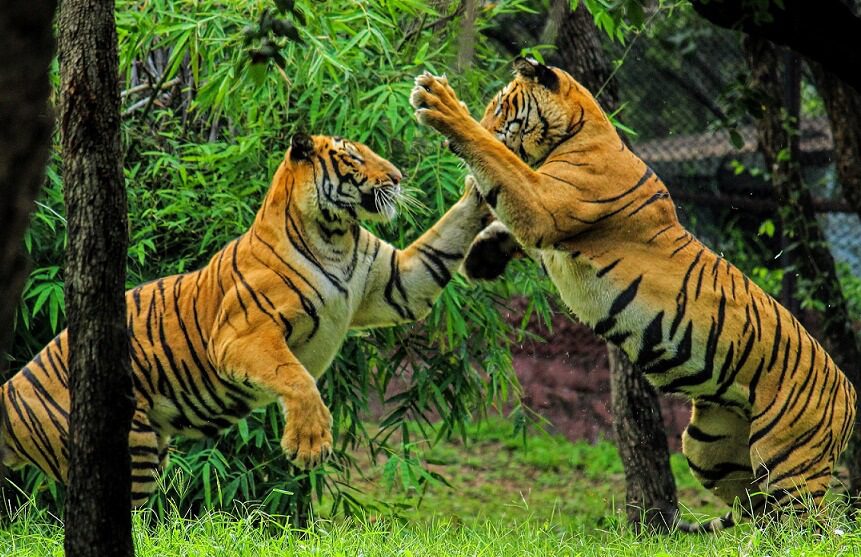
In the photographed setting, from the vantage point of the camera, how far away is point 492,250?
4.18 metres

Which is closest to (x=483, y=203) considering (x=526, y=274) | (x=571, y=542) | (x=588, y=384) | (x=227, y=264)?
(x=227, y=264)

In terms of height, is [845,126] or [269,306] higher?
[845,126]

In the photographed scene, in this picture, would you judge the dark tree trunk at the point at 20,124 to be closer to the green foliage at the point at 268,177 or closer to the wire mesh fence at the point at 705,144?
the green foliage at the point at 268,177

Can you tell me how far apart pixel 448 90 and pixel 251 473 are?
247 centimetres

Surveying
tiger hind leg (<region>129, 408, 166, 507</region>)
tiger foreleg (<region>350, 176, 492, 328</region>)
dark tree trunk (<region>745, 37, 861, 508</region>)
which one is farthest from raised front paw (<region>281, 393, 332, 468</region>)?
dark tree trunk (<region>745, 37, 861, 508</region>)

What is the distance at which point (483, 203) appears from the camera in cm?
417

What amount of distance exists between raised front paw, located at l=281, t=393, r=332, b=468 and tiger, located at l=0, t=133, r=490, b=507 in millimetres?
105

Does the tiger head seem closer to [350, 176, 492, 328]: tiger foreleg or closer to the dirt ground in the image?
[350, 176, 492, 328]: tiger foreleg

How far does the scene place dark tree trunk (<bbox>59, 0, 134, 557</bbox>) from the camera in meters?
2.67

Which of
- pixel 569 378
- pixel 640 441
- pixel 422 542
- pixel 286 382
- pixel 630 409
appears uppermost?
pixel 286 382

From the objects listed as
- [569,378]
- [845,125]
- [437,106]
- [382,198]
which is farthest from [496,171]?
[569,378]

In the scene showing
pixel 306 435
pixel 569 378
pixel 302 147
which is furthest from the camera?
pixel 569 378

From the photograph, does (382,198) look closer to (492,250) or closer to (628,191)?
(492,250)

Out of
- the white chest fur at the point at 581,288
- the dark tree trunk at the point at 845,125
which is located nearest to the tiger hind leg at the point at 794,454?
the white chest fur at the point at 581,288
